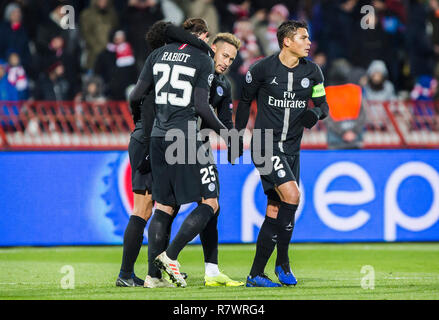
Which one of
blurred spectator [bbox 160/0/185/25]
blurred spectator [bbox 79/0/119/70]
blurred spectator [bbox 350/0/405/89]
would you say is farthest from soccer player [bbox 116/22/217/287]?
blurred spectator [bbox 350/0/405/89]

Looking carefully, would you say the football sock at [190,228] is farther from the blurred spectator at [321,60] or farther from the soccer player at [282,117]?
the blurred spectator at [321,60]

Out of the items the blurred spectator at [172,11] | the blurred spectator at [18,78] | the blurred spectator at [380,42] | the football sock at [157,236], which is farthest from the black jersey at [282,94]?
the blurred spectator at [172,11]

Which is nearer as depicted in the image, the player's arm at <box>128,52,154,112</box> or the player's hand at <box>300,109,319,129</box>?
the player's arm at <box>128,52,154,112</box>

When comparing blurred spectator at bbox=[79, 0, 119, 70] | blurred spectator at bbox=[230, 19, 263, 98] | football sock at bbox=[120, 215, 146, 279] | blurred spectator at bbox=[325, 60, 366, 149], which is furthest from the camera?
blurred spectator at bbox=[79, 0, 119, 70]

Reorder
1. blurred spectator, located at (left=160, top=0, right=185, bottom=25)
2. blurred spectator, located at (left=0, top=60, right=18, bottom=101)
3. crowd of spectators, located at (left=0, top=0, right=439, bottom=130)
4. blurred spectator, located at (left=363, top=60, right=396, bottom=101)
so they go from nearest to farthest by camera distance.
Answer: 1. blurred spectator, located at (left=0, top=60, right=18, bottom=101)
2. crowd of spectators, located at (left=0, top=0, right=439, bottom=130)
3. blurred spectator, located at (left=363, top=60, right=396, bottom=101)
4. blurred spectator, located at (left=160, top=0, right=185, bottom=25)

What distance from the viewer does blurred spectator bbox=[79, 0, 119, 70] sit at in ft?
46.4

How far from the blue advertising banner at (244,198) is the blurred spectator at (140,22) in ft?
10.6

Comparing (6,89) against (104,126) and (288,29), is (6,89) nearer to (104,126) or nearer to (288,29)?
(104,126)

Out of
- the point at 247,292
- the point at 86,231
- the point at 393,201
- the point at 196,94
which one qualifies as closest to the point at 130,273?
the point at 247,292

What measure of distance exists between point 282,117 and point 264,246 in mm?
1127

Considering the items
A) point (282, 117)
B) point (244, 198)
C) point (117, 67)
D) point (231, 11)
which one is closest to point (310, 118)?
point (282, 117)

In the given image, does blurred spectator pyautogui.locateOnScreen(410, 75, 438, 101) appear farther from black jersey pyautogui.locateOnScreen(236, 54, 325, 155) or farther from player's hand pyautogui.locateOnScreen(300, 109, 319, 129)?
player's hand pyautogui.locateOnScreen(300, 109, 319, 129)

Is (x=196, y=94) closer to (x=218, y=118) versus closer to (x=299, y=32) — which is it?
(x=218, y=118)

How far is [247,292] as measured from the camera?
22.8ft
